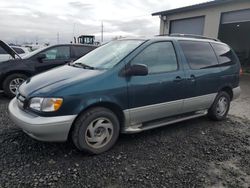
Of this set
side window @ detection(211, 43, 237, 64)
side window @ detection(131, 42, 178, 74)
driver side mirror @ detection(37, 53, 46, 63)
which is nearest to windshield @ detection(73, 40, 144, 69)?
side window @ detection(131, 42, 178, 74)

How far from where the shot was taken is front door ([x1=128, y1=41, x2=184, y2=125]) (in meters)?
3.24

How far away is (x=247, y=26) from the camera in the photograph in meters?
16.9

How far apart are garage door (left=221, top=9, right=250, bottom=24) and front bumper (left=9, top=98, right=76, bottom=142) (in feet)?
34.5

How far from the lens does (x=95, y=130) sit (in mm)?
3021

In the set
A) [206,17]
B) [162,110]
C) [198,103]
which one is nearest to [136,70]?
[162,110]

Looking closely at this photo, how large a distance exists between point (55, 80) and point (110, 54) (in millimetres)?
1014

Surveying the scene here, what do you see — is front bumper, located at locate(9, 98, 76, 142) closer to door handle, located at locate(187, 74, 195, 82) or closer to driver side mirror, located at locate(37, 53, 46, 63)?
door handle, located at locate(187, 74, 195, 82)

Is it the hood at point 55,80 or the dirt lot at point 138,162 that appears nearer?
the dirt lot at point 138,162

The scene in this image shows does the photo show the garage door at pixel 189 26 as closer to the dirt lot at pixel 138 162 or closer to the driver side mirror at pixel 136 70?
the dirt lot at pixel 138 162

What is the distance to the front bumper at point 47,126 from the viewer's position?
2635mm

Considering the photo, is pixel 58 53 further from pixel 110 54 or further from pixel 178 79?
pixel 178 79

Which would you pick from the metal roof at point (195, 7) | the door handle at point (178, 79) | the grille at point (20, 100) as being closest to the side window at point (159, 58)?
the door handle at point (178, 79)

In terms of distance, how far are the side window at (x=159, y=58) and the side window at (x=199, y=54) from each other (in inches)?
12.7

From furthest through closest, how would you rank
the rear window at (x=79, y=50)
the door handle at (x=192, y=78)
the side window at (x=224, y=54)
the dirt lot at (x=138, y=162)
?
the rear window at (x=79, y=50) < the side window at (x=224, y=54) < the door handle at (x=192, y=78) < the dirt lot at (x=138, y=162)
